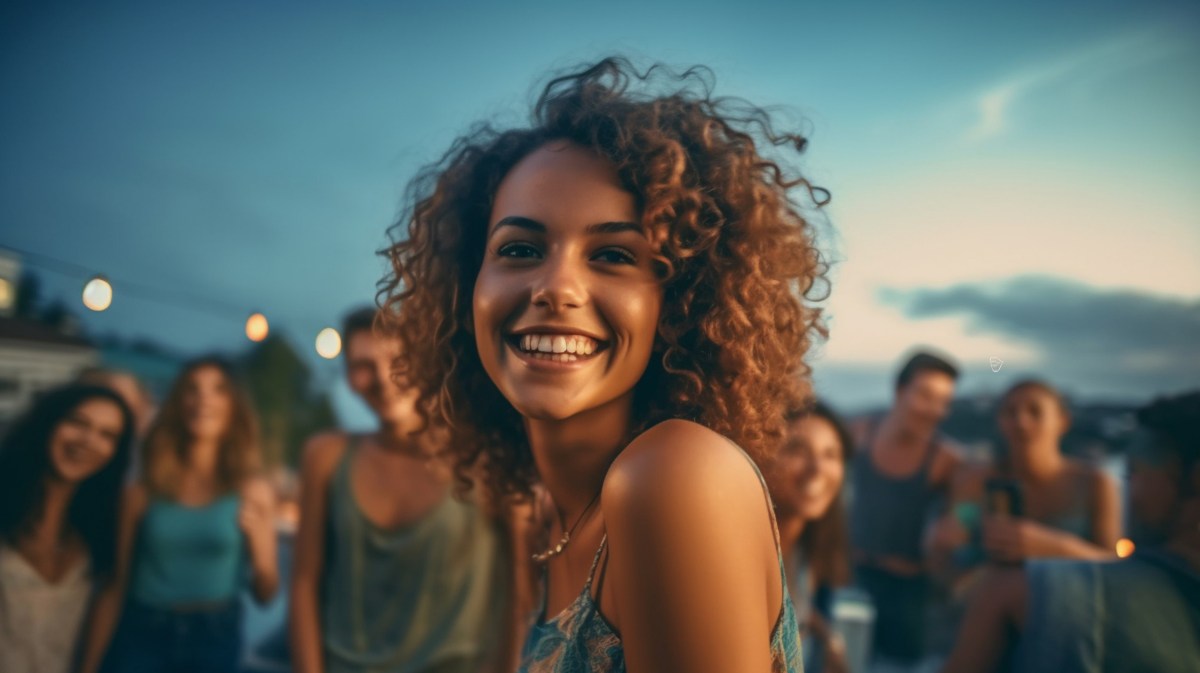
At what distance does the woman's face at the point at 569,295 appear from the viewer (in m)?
1.16

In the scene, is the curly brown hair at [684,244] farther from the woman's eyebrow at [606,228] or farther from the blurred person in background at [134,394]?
the blurred person in background at [134,394]

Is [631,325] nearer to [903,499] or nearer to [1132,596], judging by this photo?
[1132,596]

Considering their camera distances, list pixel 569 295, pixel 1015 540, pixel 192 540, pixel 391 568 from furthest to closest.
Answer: pixel 192 540
pixel 391 568
pixel 1015 540
pixel 569 295

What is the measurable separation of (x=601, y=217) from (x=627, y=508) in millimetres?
487

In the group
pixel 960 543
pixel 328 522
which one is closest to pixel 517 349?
pixel 328 522

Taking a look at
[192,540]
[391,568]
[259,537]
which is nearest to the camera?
[391,568]

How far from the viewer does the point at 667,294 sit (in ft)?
4.24

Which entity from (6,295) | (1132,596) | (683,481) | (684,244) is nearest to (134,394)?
(6,295)

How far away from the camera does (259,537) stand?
125 inches

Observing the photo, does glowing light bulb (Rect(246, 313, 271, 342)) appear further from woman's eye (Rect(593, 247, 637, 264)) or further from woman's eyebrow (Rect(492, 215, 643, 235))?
woman's eye (Rect(593, 247, 637, 264))

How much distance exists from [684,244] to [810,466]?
5.93ft

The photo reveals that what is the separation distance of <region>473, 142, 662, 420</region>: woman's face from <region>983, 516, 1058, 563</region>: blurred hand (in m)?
1.56

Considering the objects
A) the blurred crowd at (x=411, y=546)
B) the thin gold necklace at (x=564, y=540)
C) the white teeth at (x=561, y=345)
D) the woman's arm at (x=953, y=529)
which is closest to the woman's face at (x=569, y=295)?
the white teeth at (x=561, y=345)

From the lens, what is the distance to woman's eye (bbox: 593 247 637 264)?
1.20 m
